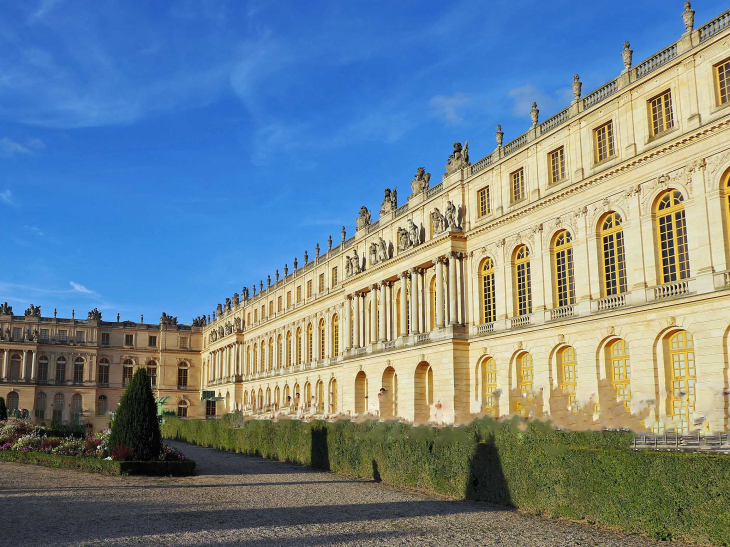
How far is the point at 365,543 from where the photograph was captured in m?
12.7

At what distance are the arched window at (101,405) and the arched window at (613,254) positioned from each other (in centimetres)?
7702

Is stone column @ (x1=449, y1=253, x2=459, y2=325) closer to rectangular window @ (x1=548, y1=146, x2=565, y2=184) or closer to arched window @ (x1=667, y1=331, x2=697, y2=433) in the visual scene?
rectangular window @ (x1=548, y1=146, x2=565, y2=184)

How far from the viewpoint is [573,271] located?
99.2 feet

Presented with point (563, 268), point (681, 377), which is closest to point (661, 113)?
point (563, 268)

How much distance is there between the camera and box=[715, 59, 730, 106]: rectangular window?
23828 millimetres

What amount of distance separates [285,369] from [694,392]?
46.3 metres

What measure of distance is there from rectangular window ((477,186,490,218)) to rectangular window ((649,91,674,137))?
10.7 meters

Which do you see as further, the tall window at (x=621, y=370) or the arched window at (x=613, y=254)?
the arched window at (x=613, y=254)

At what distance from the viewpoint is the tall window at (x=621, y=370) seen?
26.7 metres

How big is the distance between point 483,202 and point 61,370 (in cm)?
7040

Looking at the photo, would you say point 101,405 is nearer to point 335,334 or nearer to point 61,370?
point 61,370

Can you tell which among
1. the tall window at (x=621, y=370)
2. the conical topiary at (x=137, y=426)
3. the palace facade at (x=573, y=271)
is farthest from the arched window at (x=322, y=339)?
the conical topiary at (x=137, y=426)

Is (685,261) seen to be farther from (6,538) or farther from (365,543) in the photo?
(6,538)

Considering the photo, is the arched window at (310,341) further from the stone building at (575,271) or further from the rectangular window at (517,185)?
the rectangular window at (517,185)
